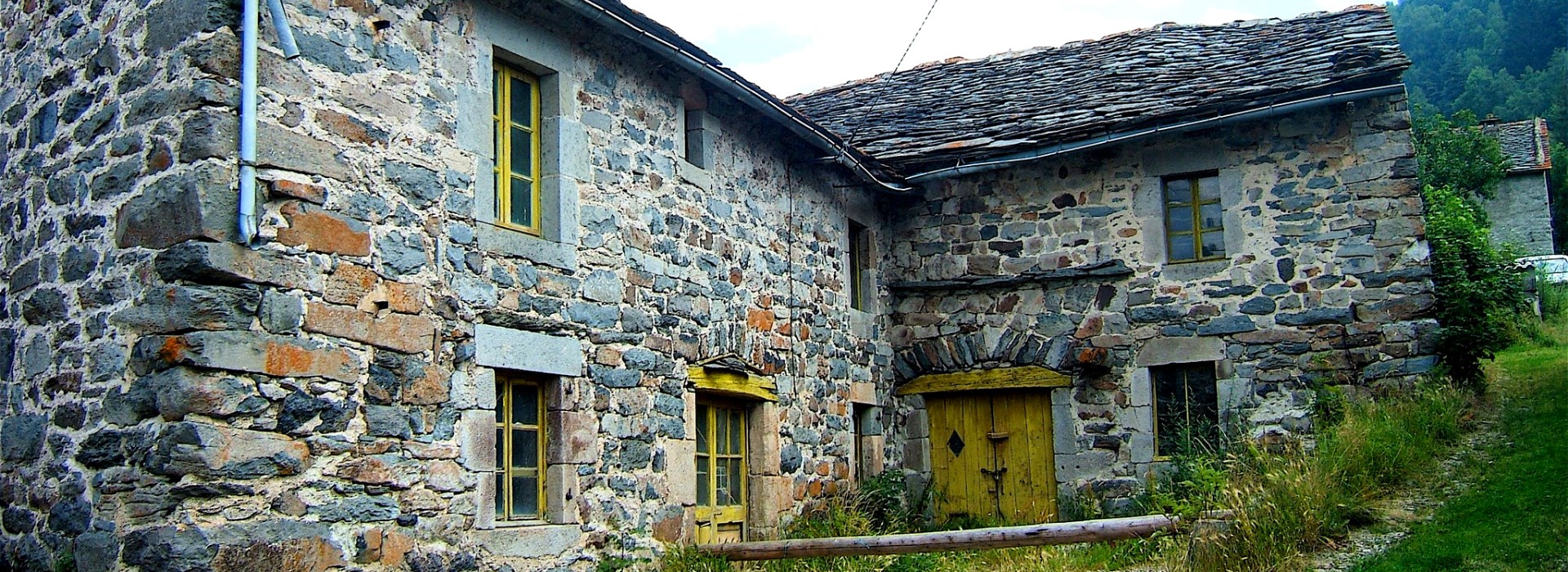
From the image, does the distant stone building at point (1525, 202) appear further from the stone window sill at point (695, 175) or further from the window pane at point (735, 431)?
the stone window sill at point (695, 175)

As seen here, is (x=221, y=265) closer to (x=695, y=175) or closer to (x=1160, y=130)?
(x=695, y=175)

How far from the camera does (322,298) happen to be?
5.93m

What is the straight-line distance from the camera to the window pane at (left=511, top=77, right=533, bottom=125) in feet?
24.6

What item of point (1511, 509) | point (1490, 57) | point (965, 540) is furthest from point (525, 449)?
point (1490, 57)

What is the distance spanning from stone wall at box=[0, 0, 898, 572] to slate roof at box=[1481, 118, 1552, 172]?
22705 mm

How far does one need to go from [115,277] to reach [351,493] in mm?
1464

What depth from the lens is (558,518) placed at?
7.31 meters

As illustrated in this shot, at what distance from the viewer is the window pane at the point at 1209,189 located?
36.2 feet

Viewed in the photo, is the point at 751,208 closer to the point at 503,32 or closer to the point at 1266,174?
the point at 503,32

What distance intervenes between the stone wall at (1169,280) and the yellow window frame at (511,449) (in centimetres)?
517

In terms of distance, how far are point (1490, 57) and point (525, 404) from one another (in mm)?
33654

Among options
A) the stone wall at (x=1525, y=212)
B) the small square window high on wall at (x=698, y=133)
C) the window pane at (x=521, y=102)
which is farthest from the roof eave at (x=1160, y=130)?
the stone wall at (x=1525, y=212)

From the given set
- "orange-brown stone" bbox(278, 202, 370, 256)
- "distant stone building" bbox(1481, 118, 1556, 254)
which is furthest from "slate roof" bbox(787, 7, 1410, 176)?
"distant stone building" bbox(1481, 118, 1556, 254)

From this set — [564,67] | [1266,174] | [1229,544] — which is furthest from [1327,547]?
[564,67]
